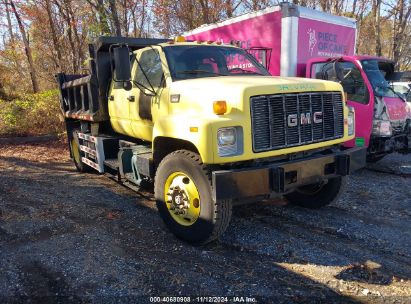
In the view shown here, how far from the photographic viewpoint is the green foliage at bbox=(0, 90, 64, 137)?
41.4 feet

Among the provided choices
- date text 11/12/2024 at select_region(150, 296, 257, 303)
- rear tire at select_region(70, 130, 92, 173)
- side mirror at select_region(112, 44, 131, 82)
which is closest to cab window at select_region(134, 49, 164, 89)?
side mirror at select_region(112, 44, 131, 82)

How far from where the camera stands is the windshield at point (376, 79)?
283 inches

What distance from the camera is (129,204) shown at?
569cm

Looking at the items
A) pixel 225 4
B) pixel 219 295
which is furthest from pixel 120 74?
pixel 225 4

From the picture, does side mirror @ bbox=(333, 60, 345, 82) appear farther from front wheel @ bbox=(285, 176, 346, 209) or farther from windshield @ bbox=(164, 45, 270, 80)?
front wheel @ bbox=(285, 176, 346, 209)

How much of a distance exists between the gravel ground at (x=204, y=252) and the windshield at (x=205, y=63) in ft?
6.42

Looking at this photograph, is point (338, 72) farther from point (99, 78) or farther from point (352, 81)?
point (99, 78)

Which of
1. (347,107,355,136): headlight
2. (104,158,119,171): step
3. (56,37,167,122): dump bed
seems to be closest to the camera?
(347,107,355,136): headlight

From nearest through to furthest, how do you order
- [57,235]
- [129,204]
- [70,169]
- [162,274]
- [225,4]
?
[162,274], [57,235], [129,204], [70,169], [225,4]

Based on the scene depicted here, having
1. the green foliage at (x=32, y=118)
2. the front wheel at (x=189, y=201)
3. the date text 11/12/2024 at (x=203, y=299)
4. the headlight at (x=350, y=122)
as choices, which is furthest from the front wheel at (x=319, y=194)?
the green foliage at (x=32, y=118)

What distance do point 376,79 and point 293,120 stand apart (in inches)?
166

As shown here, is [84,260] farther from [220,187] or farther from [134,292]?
[220,187]

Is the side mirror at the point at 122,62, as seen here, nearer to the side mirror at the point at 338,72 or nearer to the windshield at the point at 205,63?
the windshield at the point at 205,63

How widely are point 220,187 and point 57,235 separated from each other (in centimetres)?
223
